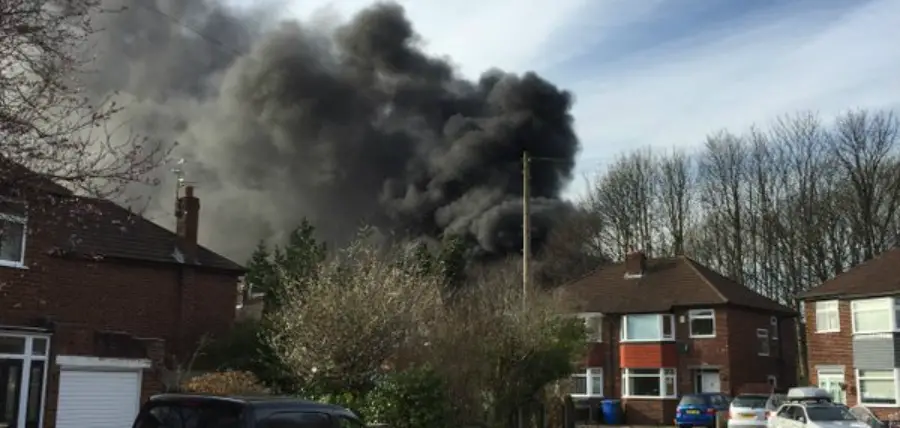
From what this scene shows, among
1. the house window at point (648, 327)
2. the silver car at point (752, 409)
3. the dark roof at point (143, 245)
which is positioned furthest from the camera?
the house window at point (648, 327)

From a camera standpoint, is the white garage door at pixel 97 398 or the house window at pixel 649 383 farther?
the house window at pixel 649 383

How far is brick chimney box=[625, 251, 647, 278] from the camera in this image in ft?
136

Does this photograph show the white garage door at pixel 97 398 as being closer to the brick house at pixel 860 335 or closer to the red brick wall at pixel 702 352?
the brick house at pixel 860 335

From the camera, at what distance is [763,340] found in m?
40.1

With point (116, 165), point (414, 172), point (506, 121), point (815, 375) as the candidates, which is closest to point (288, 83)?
point (414, 172)

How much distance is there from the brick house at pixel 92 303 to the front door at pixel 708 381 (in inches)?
838

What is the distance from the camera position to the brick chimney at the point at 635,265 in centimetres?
4134

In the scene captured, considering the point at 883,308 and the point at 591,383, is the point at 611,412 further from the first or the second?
the point at 883,308

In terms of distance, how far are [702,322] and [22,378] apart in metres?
29.2

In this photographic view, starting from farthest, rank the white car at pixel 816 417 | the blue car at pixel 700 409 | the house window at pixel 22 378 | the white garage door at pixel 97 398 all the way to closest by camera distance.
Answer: the blue car at pixel 700 409 → the white car at pixel 816 417 → the white garage door at pixel 97 398 → the house window at pixel 22 378

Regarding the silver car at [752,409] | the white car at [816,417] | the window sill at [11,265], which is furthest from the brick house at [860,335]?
the window sill at [11,265]

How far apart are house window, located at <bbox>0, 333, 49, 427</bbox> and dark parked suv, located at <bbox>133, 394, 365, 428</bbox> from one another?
969 centimetres

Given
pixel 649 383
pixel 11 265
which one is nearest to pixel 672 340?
pixel 649 383

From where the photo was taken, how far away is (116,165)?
23.7ft
